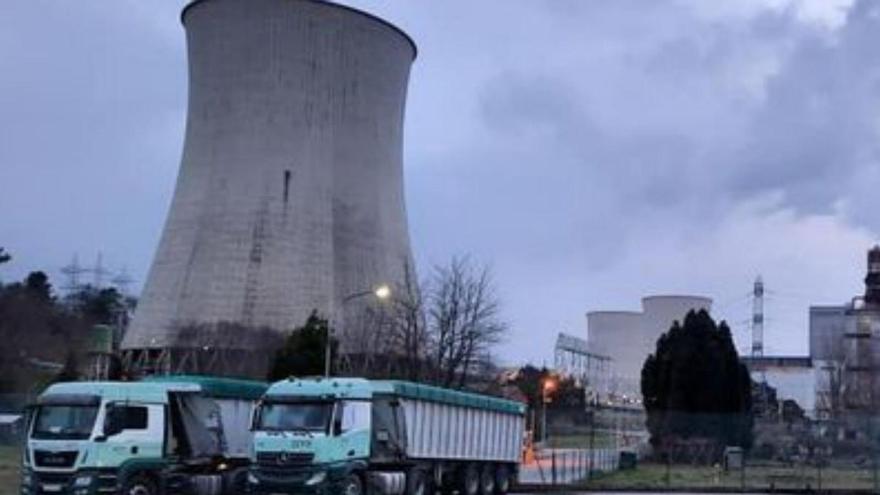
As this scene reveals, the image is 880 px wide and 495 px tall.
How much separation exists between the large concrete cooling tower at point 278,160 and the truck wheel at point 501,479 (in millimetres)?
18635

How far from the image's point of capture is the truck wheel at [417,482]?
25688mm

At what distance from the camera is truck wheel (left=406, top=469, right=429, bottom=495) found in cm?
2569

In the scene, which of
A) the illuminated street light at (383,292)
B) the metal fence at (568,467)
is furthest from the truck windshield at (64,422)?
the metal fence at (568,467)

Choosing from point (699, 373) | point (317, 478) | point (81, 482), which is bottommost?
point (81, 482)

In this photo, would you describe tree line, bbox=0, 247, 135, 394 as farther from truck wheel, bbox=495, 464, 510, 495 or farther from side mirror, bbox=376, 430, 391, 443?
side mirror, bbox=376, 430, 391, 443

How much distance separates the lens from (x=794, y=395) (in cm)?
12488

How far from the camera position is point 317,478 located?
76.0 ft

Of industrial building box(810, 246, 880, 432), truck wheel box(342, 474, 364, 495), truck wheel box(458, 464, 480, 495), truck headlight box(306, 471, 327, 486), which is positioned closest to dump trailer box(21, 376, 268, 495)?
truck headlight box(306, 471, 327, 486)

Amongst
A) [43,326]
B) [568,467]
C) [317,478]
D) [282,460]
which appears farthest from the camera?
[43,326]

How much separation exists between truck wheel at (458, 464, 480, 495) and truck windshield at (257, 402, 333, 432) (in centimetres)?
614

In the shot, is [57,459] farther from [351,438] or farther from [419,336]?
[419,336]

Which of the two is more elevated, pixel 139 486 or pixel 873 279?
pixel 873 279

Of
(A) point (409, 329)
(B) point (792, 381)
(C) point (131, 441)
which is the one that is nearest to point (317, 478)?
(C) point (131, 441)

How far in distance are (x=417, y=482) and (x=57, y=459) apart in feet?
23.3
